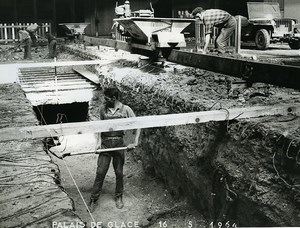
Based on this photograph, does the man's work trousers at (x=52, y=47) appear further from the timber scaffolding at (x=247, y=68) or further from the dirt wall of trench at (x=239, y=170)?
the dirt wall of trench at (x=239, y=170)

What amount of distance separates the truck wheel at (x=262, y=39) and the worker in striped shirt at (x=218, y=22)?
3.03 meters

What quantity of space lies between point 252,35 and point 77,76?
6.20 m

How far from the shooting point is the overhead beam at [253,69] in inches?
172

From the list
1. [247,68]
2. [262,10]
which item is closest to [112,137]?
[247,68]

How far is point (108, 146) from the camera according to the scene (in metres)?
5.89

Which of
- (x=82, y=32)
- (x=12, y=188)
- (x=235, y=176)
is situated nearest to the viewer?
(x=12, y=188)

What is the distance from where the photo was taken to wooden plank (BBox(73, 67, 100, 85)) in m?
10.9

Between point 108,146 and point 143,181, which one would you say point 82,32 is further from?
point 108,146

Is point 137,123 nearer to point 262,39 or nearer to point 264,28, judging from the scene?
point 262,39

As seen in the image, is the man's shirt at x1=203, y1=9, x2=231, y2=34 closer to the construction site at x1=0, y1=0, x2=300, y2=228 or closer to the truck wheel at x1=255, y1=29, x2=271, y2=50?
the construction site at x1=0, y1=0, x2=300, y2=228

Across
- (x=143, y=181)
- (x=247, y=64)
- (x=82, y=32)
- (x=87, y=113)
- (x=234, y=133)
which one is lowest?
(x=143, y=181)

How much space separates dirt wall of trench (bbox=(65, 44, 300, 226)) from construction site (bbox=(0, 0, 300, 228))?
0.05ft

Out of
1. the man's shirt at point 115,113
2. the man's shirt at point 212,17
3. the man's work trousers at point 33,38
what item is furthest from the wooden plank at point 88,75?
the man's shirt at point 115,113

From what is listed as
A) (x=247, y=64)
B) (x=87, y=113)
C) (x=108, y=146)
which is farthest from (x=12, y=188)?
(x=87, y=113)
